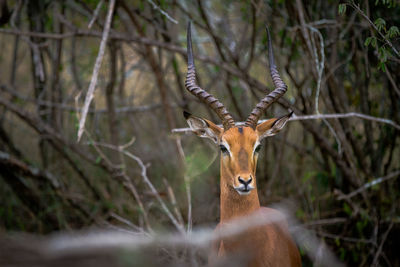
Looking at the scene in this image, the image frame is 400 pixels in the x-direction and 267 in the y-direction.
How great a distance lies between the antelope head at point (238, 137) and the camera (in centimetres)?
350

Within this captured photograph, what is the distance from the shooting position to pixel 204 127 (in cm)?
432

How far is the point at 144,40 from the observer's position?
5.86 m

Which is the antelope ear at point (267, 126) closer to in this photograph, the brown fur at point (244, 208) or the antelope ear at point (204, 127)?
the brown fur at point (244, 208)

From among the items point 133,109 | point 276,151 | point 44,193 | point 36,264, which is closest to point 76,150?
point 44,193

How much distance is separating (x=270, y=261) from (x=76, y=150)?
147 inches

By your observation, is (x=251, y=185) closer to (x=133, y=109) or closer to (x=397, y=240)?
(x=397, y=240)

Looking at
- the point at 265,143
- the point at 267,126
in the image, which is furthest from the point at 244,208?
the point at 265,143

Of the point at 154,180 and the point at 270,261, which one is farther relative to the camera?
the point at 154,180

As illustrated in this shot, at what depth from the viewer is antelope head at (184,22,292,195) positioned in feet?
11.5

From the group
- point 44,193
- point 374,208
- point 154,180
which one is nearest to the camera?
point 374,208

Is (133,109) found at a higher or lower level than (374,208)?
higher

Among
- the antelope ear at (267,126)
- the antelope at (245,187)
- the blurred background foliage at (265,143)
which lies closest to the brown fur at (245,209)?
the antelope at (245,187)

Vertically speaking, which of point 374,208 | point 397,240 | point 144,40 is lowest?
point 397,240

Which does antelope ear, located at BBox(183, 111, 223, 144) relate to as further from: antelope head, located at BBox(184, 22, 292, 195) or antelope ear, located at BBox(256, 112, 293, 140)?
antelope ear, located at BBox(256, 112, 293, 140)
